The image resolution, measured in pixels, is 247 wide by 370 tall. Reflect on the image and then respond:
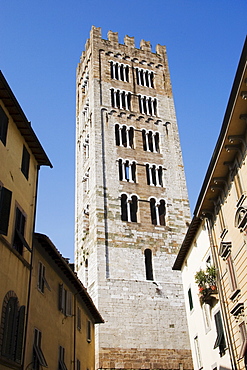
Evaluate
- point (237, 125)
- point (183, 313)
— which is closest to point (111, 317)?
point (183, 313)

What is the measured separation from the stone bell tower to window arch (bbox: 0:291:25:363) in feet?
58.6

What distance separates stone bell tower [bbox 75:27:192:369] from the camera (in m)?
32.7

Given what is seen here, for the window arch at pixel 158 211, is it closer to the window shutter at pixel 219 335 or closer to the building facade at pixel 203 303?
the building facade at pixel 203 303

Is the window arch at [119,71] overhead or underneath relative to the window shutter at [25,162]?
overhead

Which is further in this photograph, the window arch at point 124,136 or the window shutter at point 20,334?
the window arch at point 124,136

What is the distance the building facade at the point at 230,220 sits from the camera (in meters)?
14.3

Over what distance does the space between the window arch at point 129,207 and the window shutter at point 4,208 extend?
79.8 ft

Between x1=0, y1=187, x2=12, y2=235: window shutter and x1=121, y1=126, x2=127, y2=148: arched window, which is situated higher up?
x1=121, y1=126, x2=127, y2=148: arched window

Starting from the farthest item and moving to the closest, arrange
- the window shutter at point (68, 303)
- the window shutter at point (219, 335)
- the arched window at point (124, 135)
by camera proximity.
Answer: the arched window at point (124, 135) → the window shutter at point (68, 303) → the window shutter at point (219, 335)

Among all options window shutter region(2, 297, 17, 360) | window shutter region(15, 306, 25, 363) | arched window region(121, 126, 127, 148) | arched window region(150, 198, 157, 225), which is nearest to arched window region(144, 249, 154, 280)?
arched window region(150, 198, 157, 225)

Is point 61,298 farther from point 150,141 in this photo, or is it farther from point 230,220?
point 150,141

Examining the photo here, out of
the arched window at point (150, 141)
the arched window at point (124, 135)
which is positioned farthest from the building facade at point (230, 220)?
the arched window at point (124, 135)

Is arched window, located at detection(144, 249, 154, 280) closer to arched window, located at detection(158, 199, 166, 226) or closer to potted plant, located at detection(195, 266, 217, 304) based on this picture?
arched window, located at detection(158, 199, 166, 226)

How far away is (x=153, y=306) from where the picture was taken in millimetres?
34125
